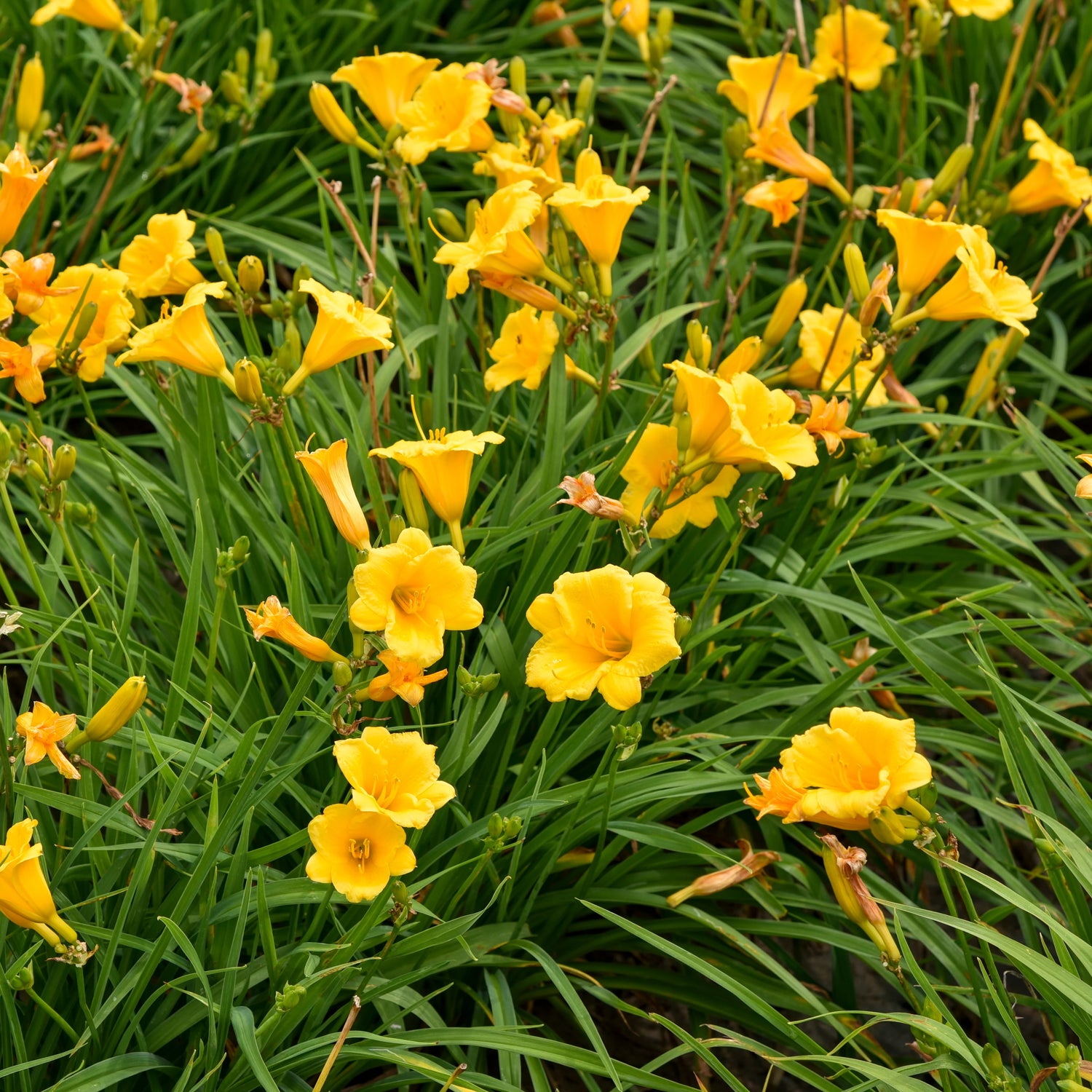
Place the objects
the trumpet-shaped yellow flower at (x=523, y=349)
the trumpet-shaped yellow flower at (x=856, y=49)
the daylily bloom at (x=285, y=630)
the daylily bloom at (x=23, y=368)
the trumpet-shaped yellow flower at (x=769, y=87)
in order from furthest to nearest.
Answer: the trumpet-shaped yellow flower at (x=856, y=49), the trumpet-shaped yellow flower at (x=769, y=87), the trumpet-shaped yellow flower at (x=523, y=349), the daylily bloom at (x=23, y=368), the daylily bloom at (x=285, y=630)

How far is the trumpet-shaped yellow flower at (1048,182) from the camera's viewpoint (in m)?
2.36

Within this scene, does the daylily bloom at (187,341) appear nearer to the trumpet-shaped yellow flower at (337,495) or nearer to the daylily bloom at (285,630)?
the trumpet-shaped yellow flower at (337,495)

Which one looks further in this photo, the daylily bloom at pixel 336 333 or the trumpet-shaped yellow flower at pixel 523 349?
the trumpet-shaped yellow flower at pixel 523 349

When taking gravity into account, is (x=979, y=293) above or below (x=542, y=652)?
above

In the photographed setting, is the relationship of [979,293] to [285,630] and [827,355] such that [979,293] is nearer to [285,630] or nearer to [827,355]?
[827,355]

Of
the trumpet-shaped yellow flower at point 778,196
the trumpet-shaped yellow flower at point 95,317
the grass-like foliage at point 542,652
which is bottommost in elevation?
the grass-like foliage at point 542,652

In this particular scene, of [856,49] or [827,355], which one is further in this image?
[856,49]

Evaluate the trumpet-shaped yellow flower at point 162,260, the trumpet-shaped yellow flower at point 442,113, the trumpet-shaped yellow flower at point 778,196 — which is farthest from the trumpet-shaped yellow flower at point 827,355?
the trumpet-shaped yellow flower at point 162,260

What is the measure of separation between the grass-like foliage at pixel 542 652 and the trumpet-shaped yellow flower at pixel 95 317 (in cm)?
1

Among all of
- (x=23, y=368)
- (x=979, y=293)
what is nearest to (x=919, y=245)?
(x=979, y=293)

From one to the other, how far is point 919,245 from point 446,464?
783mm

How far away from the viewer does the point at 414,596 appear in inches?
57.2

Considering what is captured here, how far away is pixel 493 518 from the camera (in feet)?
6.47

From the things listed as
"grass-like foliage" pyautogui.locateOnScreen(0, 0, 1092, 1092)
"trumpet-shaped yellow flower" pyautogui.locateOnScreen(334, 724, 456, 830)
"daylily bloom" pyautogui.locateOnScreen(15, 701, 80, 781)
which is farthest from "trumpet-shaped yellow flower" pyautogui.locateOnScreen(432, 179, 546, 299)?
"daylily bloom" pyautogui.locateOnScreen(15, 701, 80, 781)
